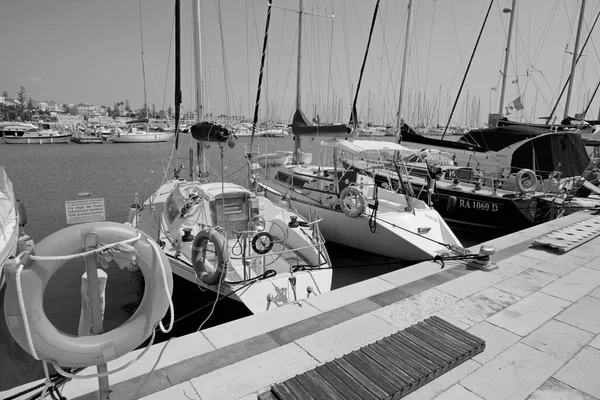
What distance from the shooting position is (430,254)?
9.38m

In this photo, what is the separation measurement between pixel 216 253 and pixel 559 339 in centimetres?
422

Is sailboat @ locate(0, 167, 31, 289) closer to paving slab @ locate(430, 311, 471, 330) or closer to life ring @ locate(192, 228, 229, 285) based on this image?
life ring @ locate(192, 228, 229, 285)

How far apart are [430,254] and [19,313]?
28.6ft

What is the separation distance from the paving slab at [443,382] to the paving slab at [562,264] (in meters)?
3.58

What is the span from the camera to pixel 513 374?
3598 mm

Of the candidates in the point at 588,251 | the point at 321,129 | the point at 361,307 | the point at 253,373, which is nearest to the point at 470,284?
the point at 361,307

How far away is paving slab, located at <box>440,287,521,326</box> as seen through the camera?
470cm

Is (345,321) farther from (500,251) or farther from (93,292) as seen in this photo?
(500,251)

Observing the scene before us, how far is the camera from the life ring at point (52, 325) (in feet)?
8.09

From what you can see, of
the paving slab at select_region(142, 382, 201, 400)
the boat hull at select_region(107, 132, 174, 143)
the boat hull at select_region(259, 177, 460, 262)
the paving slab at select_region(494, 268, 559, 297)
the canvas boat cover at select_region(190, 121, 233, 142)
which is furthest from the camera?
the boat hull at select_region(107, 132, 174, 143)

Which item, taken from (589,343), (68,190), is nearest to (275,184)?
(589,343)

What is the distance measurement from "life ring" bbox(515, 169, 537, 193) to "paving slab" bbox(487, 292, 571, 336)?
926cm

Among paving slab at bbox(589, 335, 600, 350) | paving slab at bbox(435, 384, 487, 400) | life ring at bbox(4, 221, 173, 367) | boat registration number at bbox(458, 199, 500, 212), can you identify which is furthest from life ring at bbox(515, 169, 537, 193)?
life ring at bbox(4, 221, 173, 367)

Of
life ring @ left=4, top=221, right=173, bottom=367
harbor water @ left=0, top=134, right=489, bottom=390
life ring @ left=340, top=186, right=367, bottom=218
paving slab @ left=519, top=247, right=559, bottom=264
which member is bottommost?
harbor water @ left=0, top=134, right=489, bottom=390
